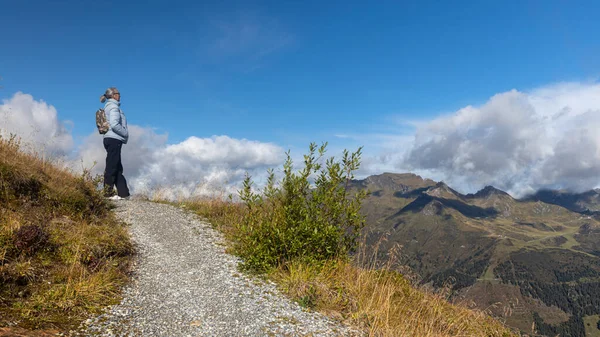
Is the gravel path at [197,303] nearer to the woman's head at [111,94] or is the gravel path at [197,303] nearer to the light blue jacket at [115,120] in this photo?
the light blue jacket at [115,120]

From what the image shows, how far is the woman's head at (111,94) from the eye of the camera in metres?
16.2

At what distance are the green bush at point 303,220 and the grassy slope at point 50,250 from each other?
3.47 m

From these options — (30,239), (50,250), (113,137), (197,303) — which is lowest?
(197,303)

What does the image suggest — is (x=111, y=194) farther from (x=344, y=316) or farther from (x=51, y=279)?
(x=344, y=316)

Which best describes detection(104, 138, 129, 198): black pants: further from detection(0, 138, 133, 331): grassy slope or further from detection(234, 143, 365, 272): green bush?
detection(234, 143, 365, 272): green bush

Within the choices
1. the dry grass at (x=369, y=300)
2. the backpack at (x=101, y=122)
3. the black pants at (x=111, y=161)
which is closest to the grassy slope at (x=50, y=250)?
the black pants at (x=111, y=161)

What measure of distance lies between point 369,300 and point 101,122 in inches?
560

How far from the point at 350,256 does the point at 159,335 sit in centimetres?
546

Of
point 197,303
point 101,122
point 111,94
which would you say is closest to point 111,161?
point 101,122

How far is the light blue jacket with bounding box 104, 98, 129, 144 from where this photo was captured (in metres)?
15.8

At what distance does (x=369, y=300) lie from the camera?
25.7ft

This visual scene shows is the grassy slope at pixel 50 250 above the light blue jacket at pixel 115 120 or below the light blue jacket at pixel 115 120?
below

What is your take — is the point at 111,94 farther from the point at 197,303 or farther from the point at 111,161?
the point at 197,303

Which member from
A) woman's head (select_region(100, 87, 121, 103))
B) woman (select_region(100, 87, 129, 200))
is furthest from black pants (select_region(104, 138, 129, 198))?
woman's head (select_region(100, 87, 121, 103))
